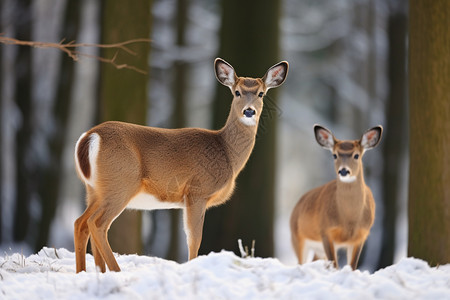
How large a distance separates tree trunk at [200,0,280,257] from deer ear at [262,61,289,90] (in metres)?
2.23

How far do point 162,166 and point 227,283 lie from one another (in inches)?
63.4

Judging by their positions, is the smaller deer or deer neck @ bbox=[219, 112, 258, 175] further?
the smaller deer

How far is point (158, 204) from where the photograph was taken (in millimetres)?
6387

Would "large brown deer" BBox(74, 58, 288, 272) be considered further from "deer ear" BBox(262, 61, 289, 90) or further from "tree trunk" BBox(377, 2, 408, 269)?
"tree trunk" BBox(377, 2, 408, 269)

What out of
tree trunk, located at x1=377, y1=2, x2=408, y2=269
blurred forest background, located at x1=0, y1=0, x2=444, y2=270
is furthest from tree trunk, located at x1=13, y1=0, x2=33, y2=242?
tree trunk, located at x1=377, y1=2, x2=408, y2=269

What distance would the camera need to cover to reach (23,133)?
45.5ft

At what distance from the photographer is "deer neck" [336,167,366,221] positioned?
7.81 metres

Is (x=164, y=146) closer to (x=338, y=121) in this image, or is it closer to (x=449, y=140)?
(x=449, y=140)

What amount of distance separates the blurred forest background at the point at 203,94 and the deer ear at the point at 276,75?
0.66 m

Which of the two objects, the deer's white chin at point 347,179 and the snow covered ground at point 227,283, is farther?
the deer's white chin at point 347,179

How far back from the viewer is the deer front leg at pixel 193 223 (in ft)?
20.9

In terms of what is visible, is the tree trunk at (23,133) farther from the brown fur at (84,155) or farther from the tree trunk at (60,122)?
the brown fur at (84,155)

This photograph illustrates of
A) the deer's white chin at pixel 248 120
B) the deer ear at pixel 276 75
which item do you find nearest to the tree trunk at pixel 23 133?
the deer's white chin at pixel 248 120

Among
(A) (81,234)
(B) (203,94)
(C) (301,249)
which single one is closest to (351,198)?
(C) (301,249)
